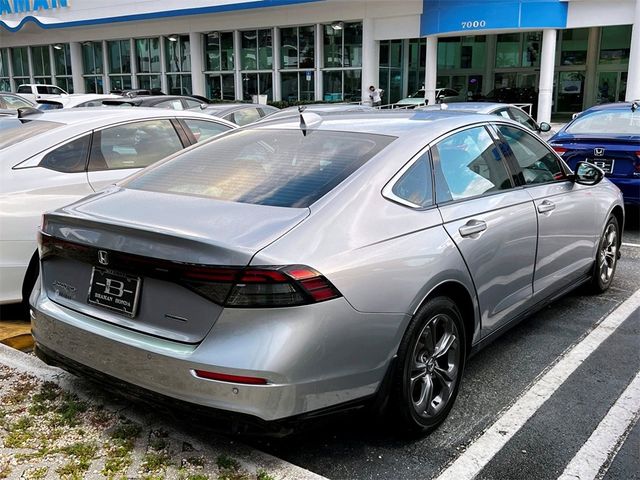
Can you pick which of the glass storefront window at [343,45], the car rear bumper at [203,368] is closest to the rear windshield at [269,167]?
the car rear bumper at [203,368]

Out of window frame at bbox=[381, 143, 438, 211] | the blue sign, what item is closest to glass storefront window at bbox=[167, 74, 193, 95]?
the blue sign

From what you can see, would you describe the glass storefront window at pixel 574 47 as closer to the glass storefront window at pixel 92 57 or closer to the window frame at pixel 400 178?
the glass storefront window at pixel 92 57

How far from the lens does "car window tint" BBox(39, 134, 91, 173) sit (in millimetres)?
4871

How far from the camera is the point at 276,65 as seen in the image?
31.4 metres

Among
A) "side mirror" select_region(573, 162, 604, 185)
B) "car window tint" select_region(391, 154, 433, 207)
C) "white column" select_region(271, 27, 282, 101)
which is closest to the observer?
"car window tint" select_region(391, 154, 433, 207)

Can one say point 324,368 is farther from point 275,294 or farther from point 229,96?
Answer: point 229,96

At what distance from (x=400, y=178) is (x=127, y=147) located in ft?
10.1

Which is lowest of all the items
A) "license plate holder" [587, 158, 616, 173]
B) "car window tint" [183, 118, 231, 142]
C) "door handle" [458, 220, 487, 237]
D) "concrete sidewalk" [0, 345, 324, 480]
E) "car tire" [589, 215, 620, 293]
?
"concrete sidewalk" [0, 345, 324, 480]

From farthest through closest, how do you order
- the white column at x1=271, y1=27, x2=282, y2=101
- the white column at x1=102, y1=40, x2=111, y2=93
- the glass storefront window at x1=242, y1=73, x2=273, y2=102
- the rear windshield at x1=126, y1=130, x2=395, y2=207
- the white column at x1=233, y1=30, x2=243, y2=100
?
the white column at x1=102, y1=40, x2=111, y2=93, the white column at x1=233, y1=30, x2=243, y2=100, the glass storefront window at x1=242, y1=73, x2=273, y2=102, the white column at x1=271, y1=27, x2=282, y2=101, the rear windshield at x1=126, y1=130, x2=395, y2=207

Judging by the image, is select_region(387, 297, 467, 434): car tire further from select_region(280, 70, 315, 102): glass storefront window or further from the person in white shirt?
select_region(280, 70, 315, 102): glass storefront window

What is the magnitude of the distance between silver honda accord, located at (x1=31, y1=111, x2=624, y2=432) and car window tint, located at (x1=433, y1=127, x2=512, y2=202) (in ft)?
0.04

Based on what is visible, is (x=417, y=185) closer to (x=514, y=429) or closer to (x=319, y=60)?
(x=514, y=429)

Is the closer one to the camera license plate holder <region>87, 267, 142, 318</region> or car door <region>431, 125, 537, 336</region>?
license plate holder <region>87, 267, 142, 318</region>

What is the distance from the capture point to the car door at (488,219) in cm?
345
